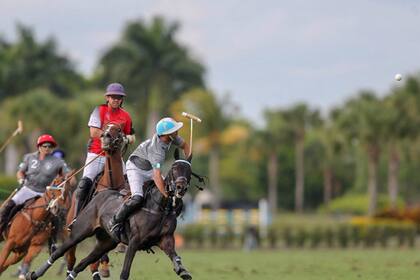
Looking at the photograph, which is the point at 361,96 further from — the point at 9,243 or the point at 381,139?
the point at 9,243

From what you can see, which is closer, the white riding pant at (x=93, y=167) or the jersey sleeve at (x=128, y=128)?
the jersey sleeve at (x=128, y=128)

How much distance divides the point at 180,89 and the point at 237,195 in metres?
47.8

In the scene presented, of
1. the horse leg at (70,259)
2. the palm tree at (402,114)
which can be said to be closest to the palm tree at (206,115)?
the palm tree at (402,114)

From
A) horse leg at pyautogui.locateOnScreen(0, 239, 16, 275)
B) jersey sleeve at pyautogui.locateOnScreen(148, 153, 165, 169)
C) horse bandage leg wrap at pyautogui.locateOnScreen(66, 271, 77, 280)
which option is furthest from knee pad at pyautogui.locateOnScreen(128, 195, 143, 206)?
horse leg at pyautogui.locateOnScreen(0, 239, 16, 275)

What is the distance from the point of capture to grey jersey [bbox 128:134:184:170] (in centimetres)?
1577

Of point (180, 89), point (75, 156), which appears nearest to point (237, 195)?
point (180, 89)

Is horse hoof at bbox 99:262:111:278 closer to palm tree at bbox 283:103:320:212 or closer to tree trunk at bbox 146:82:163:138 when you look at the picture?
tree trunk at bbox 146:82:163:138

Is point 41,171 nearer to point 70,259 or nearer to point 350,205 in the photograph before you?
point 70,259

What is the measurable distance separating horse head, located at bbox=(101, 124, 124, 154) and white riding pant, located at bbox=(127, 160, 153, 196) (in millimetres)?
491

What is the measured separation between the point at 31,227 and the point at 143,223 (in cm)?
460

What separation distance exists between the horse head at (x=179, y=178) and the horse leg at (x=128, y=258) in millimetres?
922

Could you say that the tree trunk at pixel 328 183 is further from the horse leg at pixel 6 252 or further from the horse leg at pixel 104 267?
the horse leg at pixel 104 267

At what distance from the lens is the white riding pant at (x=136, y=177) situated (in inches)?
623

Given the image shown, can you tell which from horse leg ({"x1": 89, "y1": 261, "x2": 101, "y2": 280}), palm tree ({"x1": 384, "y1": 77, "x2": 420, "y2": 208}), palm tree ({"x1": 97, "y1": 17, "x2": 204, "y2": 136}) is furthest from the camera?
palm tree ({"x1": 97, "y1": 17, "x2": 204, "y2": 136})
